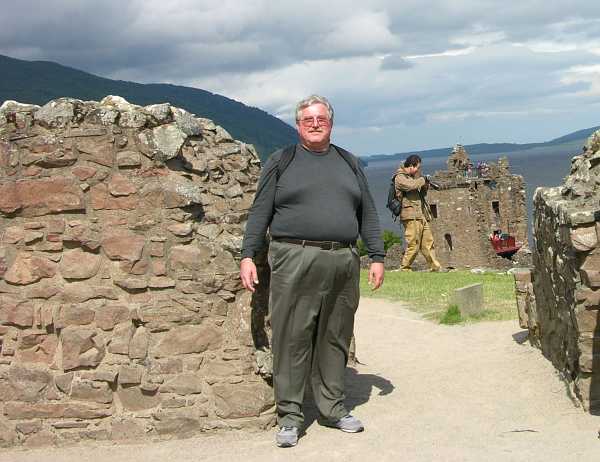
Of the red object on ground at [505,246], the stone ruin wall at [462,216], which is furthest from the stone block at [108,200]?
the red object on ground at [505,246]

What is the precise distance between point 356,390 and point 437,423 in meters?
1.24

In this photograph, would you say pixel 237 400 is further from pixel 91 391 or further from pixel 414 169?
pixel 414 169

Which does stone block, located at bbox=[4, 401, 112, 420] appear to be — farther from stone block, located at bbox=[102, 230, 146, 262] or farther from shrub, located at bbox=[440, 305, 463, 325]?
shrub, located at bbox=[440, 305, 463, 325]

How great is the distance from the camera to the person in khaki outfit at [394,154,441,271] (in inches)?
728

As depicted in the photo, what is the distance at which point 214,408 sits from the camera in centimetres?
604

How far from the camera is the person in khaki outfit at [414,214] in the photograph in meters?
18.5

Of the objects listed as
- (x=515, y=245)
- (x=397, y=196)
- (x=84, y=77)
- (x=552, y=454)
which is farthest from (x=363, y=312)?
(x=84, y=77)

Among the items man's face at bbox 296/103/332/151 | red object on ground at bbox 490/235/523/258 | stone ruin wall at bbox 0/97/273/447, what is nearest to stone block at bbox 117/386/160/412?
stone ruin wall at bbox 0/97/273/447

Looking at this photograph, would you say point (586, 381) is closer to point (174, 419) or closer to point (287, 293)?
point (287, 293)

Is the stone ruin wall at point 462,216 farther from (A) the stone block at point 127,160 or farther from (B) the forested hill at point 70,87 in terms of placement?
(B) the forested hill at point 70,87

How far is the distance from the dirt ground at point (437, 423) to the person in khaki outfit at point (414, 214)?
376 inches

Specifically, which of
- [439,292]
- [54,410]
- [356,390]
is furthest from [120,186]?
[439,292]

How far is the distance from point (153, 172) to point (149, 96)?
192 meters

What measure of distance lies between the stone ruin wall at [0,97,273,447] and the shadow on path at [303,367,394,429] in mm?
599
